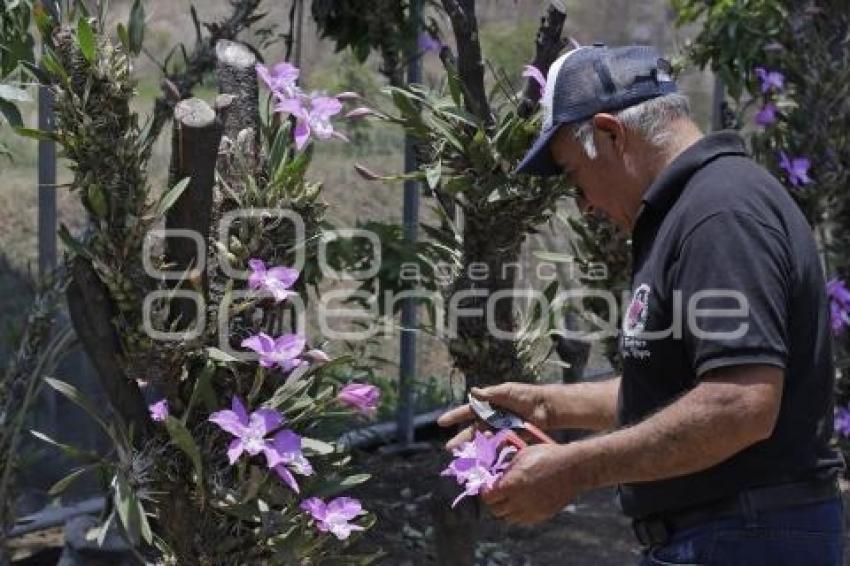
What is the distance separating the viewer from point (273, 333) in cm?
386

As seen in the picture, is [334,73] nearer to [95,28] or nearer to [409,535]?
[409,535]

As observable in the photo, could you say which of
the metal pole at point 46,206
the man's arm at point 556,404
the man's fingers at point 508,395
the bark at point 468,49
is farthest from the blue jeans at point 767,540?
the metal pole at point 46,206

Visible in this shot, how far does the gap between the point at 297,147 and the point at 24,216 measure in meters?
1.93

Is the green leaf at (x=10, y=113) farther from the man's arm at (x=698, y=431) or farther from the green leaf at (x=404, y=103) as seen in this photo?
the man's arm at (x=698, y=431)

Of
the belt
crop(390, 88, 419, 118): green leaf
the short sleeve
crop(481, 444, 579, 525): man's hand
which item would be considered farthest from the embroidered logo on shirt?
crop(390, 88, 419, 118): green leaf

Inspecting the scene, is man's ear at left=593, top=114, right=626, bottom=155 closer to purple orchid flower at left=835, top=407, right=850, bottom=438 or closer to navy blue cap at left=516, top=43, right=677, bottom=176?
navy blue cap at left=516, top=43, right=677, bottom=176

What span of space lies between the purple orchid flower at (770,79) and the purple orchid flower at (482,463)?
3.78 m

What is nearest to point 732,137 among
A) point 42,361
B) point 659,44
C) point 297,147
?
point 297,147

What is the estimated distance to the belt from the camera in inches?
115

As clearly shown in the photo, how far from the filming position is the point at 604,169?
3045 millimetres

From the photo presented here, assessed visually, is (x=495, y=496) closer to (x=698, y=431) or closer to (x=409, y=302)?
(x=698, y=431)

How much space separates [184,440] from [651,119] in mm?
1458

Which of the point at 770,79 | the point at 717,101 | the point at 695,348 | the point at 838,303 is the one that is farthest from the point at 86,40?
the point at 717,101

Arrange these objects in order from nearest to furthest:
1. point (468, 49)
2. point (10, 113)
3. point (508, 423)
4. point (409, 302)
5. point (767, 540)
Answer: point (767, 540), point (508, 423), point (10, 113), point (468, 49), point (409, 302)
